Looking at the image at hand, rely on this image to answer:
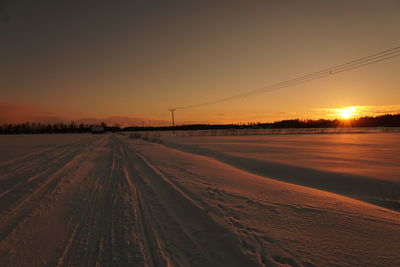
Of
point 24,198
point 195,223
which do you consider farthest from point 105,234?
point 24,198

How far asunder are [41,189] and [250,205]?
6.30 metres

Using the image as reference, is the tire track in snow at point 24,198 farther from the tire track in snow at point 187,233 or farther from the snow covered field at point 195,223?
the tire track in snow at point 187,233

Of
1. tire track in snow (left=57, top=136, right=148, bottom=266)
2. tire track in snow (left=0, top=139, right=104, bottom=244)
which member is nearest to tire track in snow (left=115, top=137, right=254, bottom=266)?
tire track in snow (left=57, top=136, right=148, bottom=266)

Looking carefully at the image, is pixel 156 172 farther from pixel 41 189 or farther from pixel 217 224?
pixel 217 224

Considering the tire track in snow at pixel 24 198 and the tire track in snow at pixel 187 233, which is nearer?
the tire track in snow at pixel 187 233

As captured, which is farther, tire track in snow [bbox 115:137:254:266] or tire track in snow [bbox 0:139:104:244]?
tire track in snow [bbox 0:139:104:244]

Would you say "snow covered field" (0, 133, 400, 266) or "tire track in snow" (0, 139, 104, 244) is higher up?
"tire track in snow" (0, 139, 104, 244)

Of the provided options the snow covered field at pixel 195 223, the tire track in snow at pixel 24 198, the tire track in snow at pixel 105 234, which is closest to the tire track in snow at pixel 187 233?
the snow covered field at pixel 195 223

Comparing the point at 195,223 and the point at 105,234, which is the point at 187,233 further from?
the point at 105,234

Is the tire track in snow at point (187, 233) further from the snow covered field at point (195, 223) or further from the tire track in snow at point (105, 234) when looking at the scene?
the tire track in snow at point (105, 234)

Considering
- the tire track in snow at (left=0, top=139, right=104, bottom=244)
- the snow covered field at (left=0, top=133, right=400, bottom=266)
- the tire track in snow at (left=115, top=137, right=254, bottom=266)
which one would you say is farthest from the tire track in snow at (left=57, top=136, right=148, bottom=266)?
the tire track in snow at (left=0, top=139, right=104, bottom=244)

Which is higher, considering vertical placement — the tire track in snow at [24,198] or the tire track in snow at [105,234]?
the tire track in snow at [24,198]

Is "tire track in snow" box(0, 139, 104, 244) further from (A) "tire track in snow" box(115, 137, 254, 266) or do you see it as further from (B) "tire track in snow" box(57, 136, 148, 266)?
(A) "tire track in snow" box(115, 137, 254, 266)

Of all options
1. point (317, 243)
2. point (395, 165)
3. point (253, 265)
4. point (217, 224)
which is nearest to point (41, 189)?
point (217, 224)
